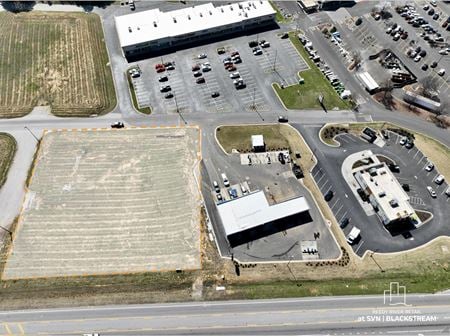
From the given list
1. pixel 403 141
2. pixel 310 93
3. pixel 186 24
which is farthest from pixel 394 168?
pixel 186 24

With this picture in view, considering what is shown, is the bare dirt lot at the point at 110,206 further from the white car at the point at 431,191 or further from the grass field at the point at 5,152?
the white car at the point at 431,191

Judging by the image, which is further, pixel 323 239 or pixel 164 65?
pixel 164 65

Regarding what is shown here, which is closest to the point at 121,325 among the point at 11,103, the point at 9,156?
the point at 9,156

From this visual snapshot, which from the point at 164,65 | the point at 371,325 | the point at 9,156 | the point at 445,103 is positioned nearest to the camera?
the point at 371,325

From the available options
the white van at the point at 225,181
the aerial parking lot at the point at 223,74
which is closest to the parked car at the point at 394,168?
the aerial parking lot at the point at 223,74

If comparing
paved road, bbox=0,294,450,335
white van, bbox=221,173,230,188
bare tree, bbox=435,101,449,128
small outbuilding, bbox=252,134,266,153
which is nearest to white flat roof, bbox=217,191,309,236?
white van, bbox=221,173,230,188

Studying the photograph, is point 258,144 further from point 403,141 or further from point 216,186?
point 403,141

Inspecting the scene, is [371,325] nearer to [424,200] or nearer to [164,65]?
[424,200]
